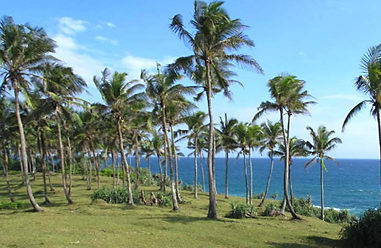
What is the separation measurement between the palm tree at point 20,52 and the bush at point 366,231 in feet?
53.3

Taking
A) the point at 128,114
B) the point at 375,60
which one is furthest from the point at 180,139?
the point at 375,60

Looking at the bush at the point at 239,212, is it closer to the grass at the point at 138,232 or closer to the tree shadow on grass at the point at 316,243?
the grass at the point at 138,232

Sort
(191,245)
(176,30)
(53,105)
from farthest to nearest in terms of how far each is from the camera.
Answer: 1. (53,105)
2. (176,30)
3. (191,245)

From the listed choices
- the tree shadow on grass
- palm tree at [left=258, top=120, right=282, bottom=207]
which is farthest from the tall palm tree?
palm tree at [left=258, top=120, right=282, bottom=207]

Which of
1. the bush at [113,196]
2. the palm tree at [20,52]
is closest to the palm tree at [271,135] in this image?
the bush at [113,196]

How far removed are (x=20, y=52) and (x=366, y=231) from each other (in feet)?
62.6

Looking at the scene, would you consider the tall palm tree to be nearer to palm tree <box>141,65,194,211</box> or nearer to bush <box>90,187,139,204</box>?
palm tree <box>141,65,194,211</box>

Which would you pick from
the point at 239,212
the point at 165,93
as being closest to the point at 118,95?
the point at 165,93

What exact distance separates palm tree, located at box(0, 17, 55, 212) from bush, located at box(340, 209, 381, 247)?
16.3 m

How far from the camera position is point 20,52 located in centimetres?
1886

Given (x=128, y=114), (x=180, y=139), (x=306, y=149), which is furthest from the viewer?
(x=180, y=139)

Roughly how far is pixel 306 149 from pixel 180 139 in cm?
1292

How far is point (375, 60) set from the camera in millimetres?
15500

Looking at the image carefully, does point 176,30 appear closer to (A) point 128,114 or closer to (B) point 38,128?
(A) point 128,114
